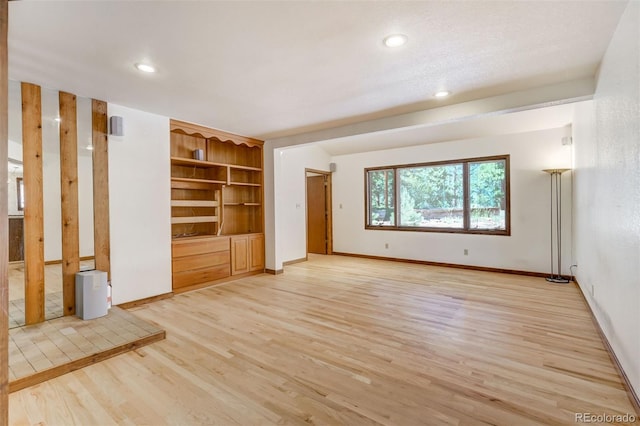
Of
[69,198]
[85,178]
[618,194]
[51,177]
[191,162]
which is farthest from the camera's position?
[191,162]

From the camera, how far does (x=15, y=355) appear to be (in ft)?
7.97

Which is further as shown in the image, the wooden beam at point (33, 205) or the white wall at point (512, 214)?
the white wall at point (512, 214)

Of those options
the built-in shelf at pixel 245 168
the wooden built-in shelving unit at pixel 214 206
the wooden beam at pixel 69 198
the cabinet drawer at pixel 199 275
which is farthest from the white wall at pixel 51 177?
the built-in shelf at pixel 245 168

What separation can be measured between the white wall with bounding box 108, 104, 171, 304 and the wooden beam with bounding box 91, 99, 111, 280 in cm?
6

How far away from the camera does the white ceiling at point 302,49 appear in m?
1.92

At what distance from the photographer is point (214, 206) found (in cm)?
506

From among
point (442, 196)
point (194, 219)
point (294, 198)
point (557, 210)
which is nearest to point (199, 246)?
point (194, 219)

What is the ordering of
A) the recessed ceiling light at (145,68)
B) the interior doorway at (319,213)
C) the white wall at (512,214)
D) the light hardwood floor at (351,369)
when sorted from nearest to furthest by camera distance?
1. the light hardwood floor at (351,369)
2. the recessed ceiling light at (145,68)
3. the white wall at (512,214)
4. the interior doorway at (319,213)

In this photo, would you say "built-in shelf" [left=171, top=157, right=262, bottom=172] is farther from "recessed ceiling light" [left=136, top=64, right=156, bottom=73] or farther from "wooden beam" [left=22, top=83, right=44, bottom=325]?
"recessed ceiling light" [left=136, top=64, right=156, bottom=73]

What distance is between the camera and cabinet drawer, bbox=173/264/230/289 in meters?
4.40

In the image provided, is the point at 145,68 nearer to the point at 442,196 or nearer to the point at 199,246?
the point at 199,246

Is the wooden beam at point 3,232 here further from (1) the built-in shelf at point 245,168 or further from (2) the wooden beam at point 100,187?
(1) the built-in shelf at point 245,168

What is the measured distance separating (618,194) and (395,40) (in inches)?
76.7

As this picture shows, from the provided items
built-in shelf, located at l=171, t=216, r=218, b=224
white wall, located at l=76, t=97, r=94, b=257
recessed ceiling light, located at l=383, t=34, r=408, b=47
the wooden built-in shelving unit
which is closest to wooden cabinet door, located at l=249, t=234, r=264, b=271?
the wooden built-in shelving unit
